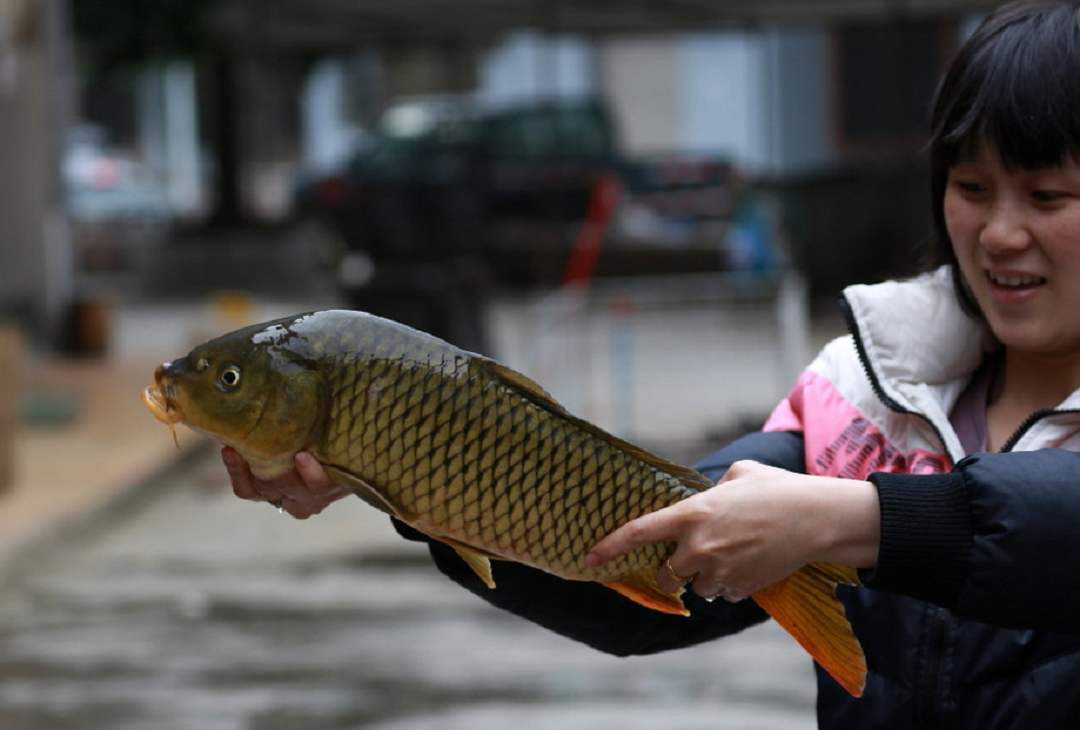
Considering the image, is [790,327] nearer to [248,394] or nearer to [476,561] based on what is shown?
[476,561]

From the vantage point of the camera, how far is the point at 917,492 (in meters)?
1.81

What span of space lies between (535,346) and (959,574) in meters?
8.64

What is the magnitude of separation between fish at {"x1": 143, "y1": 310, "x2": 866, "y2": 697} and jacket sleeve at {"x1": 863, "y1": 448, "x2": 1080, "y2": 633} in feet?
0.28

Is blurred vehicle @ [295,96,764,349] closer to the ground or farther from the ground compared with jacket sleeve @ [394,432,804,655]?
closer to the ground

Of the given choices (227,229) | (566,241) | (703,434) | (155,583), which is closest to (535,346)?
(703,434)

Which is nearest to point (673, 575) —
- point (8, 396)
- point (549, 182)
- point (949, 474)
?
point (949, 474)

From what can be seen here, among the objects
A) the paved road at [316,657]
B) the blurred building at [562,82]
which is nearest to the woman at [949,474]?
the paved road at [316,657]

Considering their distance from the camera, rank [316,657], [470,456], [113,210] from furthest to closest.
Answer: [113,210] < [316,657] < [470,456]

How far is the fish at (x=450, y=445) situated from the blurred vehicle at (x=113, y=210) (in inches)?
842

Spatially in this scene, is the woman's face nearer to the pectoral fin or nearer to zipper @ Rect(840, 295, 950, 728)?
zipper @ Rect(840, 295, 950, 728)

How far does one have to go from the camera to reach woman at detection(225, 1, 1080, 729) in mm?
1788

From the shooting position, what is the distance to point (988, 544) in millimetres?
1790

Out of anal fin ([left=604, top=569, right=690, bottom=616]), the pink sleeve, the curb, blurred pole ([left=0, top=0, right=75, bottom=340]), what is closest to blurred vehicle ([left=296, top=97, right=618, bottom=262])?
blurred pole ([left=0, top=0, right=75, bottom=340])

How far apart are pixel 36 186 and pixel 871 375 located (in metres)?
15.2
